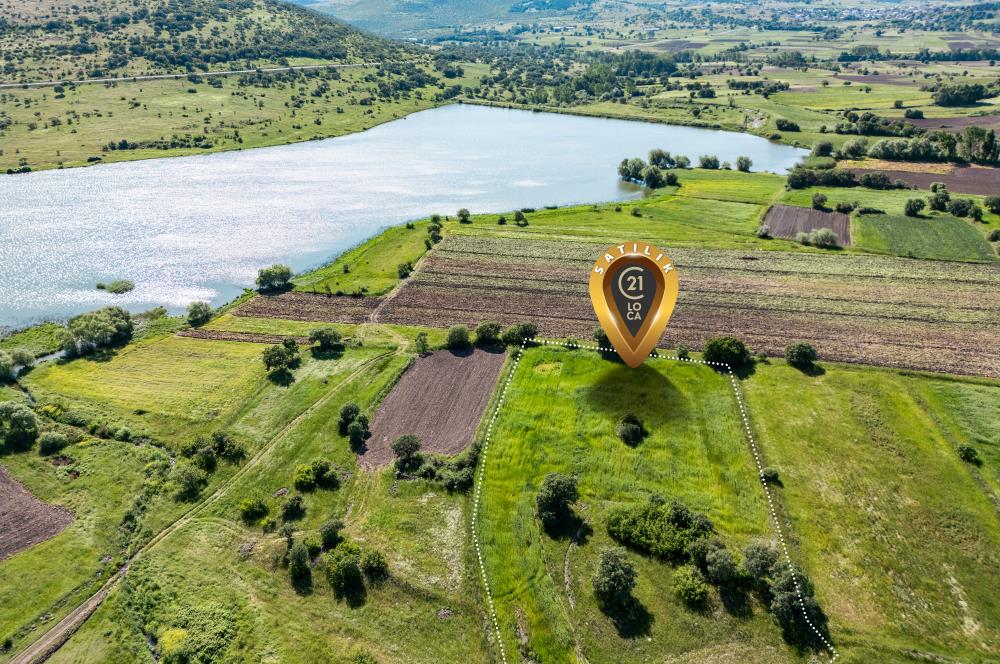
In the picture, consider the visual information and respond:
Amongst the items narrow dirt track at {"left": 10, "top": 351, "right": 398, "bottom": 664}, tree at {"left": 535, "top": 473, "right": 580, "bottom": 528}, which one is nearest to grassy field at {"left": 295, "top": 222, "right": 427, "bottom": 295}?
narrow dirt track at {"left": 10, "top": 351, "right": 398, "bottom": 664}

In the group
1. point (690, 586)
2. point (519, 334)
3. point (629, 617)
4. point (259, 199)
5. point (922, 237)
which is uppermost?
point (259, 199)

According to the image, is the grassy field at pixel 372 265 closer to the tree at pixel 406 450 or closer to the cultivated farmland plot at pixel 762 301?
the cultivated farmland plot at pixel 762 301

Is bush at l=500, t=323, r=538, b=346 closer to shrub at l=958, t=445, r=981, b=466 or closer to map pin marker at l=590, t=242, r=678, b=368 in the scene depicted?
map pin marker at l=590, t=242, r=678, b=368

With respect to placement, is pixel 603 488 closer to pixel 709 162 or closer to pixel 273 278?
pixel 273 278

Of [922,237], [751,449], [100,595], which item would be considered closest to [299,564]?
[100,595]

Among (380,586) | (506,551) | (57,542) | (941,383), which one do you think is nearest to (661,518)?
(506,551)
